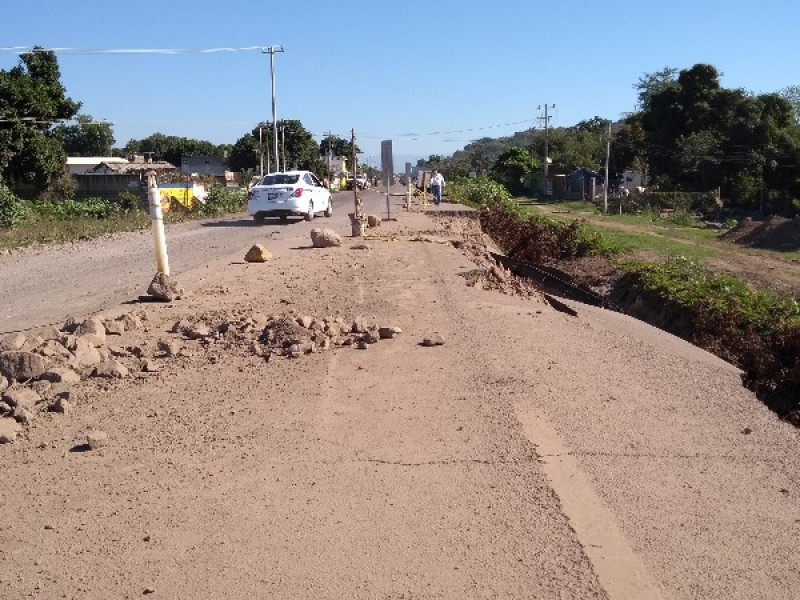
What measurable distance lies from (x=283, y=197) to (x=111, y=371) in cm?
1764

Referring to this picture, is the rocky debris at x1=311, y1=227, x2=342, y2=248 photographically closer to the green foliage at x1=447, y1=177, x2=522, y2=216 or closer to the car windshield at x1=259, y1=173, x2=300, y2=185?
the car windshield at x1=259, y1=173, x2=300, y2=185

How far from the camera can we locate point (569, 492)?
441 cm

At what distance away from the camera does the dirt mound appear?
36.5 metres

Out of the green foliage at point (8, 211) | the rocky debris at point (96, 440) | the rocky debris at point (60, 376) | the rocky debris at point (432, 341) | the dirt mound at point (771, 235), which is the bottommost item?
the dirt mound at point (771, 235)

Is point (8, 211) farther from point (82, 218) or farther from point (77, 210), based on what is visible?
point (77, 210)

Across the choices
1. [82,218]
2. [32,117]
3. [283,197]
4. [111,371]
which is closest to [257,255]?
[111,371]

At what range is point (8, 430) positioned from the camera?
16.8ft

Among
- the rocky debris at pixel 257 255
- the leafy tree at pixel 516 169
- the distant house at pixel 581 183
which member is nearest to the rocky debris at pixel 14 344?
the rocky debris at pixel 257 255

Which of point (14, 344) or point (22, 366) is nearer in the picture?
point (22, 366)

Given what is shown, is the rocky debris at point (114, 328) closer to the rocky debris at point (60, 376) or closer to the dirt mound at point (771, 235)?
the rocky debris at point (60, 376)

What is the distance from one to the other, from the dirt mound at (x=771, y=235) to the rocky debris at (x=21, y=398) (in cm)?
3509

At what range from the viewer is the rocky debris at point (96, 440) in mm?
4930

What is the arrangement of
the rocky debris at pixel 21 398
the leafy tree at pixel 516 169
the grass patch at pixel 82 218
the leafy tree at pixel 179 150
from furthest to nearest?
1. the leafy tree at pixel 179 150
2. the leafy tree at pixel 516 169
3. the grass patch at pixel 82 218
4. the rocky debris at pixel 21 398

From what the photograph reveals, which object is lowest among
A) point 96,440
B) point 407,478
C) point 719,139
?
point 407,478
